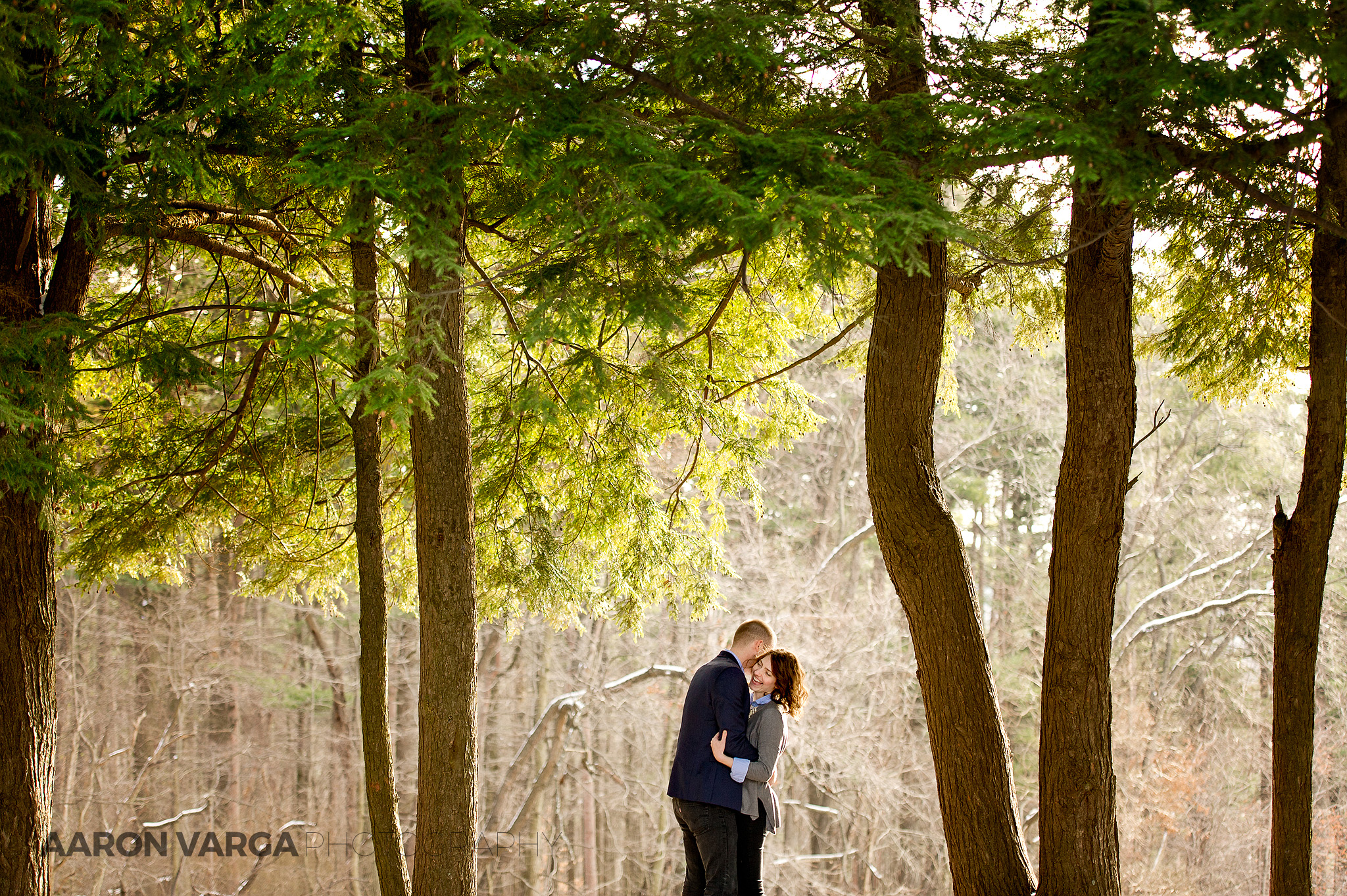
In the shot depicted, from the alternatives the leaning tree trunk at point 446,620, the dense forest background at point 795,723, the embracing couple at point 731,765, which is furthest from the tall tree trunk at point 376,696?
the dense forest background at point 795,723

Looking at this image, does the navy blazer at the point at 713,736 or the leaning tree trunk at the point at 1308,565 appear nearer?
the navy blazer at the point at 713,736

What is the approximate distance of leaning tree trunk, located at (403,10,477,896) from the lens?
16.2 ft

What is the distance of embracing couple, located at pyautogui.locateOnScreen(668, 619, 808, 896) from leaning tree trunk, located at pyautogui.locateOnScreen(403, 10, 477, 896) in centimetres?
109

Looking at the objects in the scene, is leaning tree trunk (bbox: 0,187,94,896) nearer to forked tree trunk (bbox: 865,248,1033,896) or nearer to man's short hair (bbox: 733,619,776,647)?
man's short hair (bbox: 733,619,776,647)

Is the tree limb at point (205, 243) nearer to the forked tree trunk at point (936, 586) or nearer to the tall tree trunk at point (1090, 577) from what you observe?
the forked tree trunk at point (936, 586)

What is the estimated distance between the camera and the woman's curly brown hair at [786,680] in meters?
5.23

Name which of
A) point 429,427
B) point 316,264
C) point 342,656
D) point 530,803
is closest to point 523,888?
point 530,803

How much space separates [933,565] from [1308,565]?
2.09m

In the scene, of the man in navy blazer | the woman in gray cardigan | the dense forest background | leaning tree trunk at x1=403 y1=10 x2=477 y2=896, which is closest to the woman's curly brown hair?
Result: the woman in gray cardigan

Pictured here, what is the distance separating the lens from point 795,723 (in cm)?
1416

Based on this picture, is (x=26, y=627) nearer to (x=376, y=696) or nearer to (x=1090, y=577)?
(x=376, y=696)

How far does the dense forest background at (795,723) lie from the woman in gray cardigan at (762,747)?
9508 mm

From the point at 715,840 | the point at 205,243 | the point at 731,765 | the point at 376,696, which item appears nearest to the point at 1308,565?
the point at 731,765

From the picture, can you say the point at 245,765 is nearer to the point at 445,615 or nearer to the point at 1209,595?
the point at 445,615
